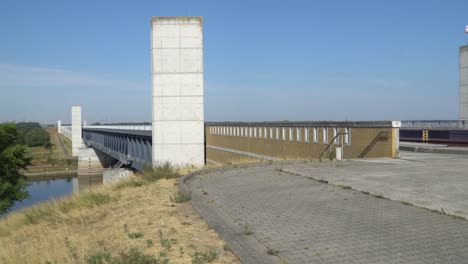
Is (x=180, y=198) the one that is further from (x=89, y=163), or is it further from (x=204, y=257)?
(x=89, y=163)

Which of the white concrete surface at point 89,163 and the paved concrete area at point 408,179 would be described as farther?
the white concrete surface at point 89,163

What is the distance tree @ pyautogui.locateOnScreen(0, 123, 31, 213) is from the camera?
37906mm

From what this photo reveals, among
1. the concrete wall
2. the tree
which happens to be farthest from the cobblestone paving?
the tree

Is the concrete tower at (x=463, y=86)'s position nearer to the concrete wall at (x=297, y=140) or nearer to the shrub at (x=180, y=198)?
the concrete wall at (x=297, y=140)

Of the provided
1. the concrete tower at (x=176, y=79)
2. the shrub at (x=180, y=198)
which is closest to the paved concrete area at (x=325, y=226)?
A: the shrub at (x=180, y=198)

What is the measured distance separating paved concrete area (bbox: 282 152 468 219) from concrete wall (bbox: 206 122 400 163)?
2.72 meters

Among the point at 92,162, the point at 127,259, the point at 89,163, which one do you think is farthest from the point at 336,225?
the point at 89,163

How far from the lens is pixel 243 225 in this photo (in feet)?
24.6

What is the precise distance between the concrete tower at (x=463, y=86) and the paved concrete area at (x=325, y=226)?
34.5m

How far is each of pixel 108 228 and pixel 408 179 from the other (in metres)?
7.67

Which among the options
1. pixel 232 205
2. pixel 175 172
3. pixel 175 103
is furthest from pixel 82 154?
pixel 232 205

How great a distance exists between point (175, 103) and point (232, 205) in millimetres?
16098

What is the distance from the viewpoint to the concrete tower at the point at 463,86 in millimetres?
41094

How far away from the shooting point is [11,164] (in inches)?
1603
